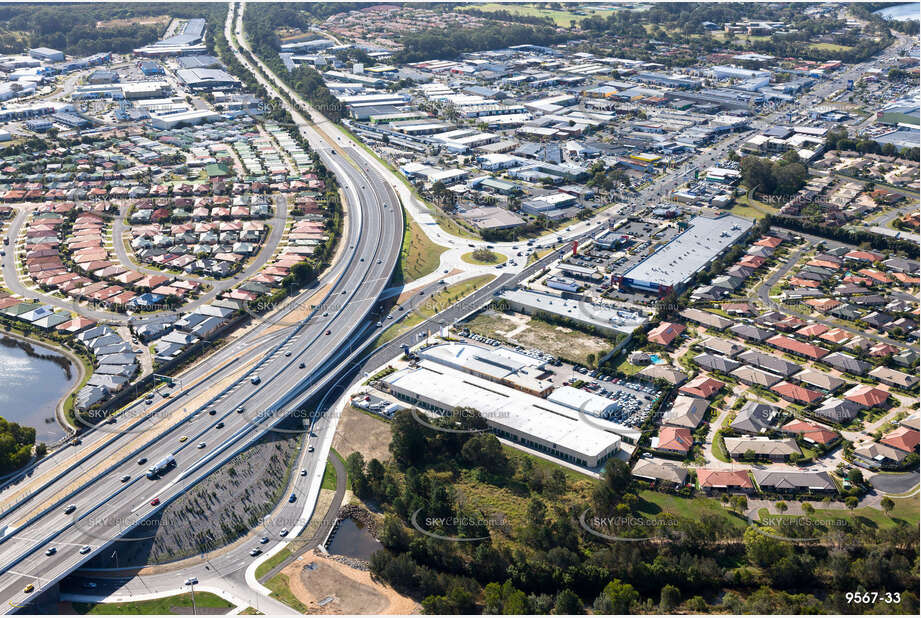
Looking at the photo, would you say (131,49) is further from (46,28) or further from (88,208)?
(88,208)

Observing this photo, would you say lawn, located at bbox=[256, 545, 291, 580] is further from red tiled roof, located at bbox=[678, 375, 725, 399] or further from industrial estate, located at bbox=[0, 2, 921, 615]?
red tiled roof, located at bbox=[678, 375, 725, 399]

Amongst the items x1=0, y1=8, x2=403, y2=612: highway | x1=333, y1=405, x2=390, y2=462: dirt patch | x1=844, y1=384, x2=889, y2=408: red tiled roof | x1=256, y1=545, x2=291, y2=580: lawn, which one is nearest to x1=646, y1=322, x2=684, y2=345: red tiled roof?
x1=844, y1=384, x2=889, y2=408: red tiled roof

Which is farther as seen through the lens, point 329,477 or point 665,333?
point 665,333

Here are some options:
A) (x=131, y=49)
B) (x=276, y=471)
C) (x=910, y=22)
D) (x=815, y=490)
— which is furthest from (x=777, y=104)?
(x=131, y=49)

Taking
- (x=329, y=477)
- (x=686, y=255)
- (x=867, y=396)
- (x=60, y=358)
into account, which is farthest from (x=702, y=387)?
(x=60, y=358)

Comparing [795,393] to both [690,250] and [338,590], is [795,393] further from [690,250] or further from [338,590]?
[338,590]
